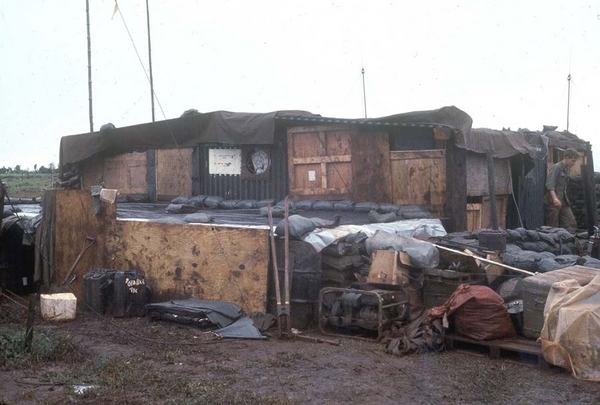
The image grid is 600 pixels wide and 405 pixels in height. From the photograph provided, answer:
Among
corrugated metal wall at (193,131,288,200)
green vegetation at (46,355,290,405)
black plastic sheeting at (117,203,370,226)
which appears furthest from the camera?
corrugated metal wall at (193,131,288,200)

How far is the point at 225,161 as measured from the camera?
14367mm

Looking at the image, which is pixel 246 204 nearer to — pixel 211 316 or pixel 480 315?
pixel 211 316

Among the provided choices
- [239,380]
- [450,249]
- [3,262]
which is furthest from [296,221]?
[3,262]

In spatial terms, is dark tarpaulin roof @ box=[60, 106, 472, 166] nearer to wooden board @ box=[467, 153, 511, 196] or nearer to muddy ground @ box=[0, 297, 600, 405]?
wooden board @ box=[467, 153, 511, 196]

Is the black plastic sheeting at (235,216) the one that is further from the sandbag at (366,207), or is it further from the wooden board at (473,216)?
the wooden board at (473,216)

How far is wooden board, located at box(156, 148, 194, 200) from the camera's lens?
15.0 meters

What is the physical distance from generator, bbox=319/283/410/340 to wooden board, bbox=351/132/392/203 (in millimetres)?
4143

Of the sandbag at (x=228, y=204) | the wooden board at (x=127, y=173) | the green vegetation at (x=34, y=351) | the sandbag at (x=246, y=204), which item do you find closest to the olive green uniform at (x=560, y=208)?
the sandbag at (x=246, y=204)

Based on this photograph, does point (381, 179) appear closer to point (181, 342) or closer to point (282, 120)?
point (282, 120)

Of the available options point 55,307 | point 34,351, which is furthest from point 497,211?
point 34,351

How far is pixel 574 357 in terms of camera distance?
19.9ft

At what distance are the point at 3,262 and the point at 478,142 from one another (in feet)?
29.0

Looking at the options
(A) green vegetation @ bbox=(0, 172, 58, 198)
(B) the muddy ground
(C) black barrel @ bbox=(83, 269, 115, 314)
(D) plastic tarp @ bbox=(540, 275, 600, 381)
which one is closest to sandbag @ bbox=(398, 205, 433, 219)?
(B) the muddy ground

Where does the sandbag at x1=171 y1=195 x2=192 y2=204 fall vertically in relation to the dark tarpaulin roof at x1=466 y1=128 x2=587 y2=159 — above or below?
below
